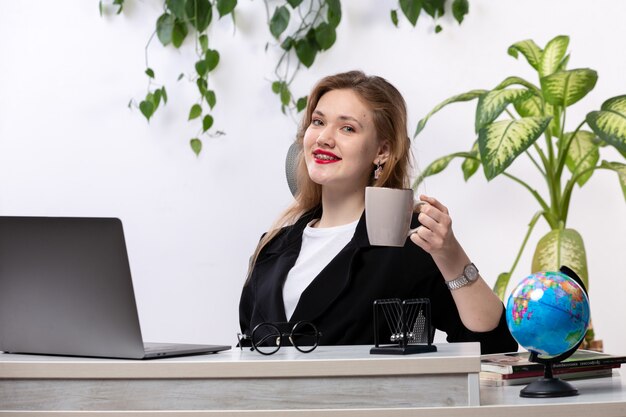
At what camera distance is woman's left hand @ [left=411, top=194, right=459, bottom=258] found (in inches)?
59.5

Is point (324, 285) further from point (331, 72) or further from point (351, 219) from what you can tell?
point (331, 72)

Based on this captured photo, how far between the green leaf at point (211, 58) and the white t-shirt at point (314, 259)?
119 cm

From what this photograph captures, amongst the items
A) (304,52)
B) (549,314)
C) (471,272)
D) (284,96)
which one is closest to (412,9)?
(304,52)

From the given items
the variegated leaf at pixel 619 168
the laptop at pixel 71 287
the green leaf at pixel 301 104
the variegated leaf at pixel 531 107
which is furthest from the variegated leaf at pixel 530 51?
the laptop at pixel 71 287

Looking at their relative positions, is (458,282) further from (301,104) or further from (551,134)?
(301,104)

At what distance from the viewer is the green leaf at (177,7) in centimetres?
312

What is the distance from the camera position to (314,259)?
209cm

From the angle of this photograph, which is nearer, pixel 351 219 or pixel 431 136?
pixel 351 219

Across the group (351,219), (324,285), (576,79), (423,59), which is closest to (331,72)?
(423,59)

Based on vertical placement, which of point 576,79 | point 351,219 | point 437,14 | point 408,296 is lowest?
point 408,296

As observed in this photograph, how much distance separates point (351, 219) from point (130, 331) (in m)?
0.91

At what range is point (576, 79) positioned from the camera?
2.51 meters

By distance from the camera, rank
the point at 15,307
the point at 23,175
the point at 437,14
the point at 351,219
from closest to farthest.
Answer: the point at 15,307, the point at 351,219, the point at 437,14, the point at 23,175

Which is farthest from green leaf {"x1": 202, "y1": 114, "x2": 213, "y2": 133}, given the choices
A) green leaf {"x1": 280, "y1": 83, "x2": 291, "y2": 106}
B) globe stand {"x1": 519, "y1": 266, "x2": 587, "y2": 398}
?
globe stand {"x1": 519, "y1": 266, "x2": 587, "y2": 398}
